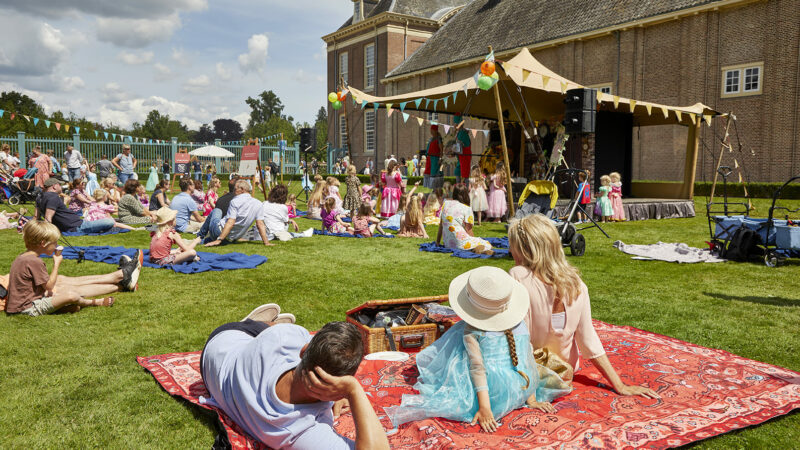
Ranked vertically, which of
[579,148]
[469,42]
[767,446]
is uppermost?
[469,42]

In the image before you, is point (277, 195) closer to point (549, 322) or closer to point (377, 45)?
point (549, 322)

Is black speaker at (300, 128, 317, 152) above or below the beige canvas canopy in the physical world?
below

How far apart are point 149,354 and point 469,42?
30537mm

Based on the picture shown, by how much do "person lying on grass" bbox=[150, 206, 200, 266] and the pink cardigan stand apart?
18.7 ft

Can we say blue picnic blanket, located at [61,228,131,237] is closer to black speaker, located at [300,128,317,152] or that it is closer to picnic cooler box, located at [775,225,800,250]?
black speaker, located at [300,128,317,152]

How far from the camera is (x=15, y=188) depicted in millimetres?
17578

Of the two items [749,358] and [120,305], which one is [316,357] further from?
[120,305]

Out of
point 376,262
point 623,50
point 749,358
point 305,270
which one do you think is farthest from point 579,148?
point 749,358

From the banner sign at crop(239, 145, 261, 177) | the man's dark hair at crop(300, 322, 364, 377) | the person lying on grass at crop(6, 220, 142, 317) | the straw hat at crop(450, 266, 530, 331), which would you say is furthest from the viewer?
the banner sign at crop(239, 145, 261, 177)

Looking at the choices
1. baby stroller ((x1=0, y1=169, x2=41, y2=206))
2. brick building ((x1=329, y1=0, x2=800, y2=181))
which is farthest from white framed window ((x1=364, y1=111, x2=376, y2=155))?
baby stroller ((x1=0, y1=169, x2=41, y2=206))

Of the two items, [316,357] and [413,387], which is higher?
[316,357]

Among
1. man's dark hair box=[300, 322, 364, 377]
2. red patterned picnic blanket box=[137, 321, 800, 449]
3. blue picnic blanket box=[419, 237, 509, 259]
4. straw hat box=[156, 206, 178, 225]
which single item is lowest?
red patterned picnic blanket box=[137, 321, 800, 449]

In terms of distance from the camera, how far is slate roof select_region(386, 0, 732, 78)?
23.8 metres

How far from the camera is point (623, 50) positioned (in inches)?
952
